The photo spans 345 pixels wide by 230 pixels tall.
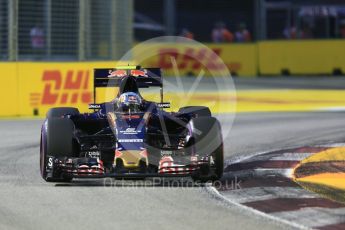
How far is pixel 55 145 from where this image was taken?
9516 mm

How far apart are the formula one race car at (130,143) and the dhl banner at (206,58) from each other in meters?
21.9

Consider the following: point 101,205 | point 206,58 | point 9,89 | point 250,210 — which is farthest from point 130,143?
point 206,58

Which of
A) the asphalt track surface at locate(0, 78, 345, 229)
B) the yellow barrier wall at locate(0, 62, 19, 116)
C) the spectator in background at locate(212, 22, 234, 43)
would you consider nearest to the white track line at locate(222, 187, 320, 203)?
the asphalt track surface at locate(0, 78, 345, 229)

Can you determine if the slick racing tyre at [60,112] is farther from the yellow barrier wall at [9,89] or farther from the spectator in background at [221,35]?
the spectator in background at [221,35]

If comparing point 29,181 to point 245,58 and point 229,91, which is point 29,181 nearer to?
point 229,91

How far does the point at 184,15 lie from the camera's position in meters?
39.4

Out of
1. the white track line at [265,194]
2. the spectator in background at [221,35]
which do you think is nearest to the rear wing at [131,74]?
the white track line at [265,194]

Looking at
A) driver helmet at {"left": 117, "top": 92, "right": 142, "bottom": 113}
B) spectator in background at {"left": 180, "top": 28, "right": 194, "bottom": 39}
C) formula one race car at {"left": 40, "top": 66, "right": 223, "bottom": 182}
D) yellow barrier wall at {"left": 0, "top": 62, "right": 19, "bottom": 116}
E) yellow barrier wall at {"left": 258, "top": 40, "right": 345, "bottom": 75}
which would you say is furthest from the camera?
spectator in background at {"left": 180, "top": 28, "right": 194, "bottom": 39}

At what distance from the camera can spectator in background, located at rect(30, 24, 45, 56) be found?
1850 cm

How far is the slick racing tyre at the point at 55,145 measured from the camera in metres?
9.50

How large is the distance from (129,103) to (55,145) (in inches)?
43.8

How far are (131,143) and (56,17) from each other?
32.7 feet

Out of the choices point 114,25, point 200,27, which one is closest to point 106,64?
point 114,25

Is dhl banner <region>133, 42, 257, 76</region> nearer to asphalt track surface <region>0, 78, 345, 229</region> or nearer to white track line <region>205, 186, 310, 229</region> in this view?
asphalt track surface <region>0, 78, 345, 229</region>
